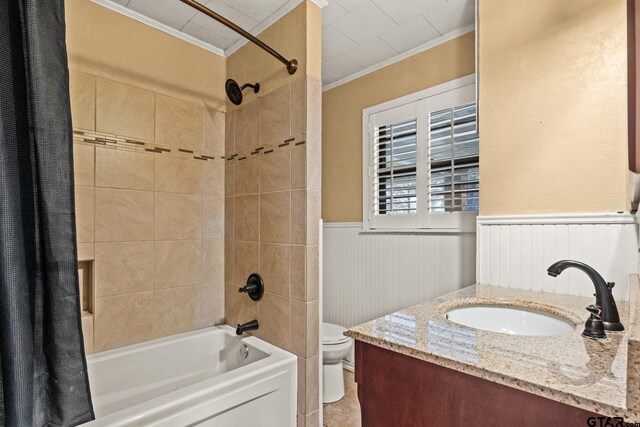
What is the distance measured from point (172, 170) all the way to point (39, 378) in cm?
135

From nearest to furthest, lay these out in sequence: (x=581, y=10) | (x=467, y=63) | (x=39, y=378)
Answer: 1. (x=39, y=378)
2. (x=581, y=10)
3. (x=467, y=63)

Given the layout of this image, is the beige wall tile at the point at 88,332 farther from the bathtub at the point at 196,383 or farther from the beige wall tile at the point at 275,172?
the beige wall tile at the point at 275,172

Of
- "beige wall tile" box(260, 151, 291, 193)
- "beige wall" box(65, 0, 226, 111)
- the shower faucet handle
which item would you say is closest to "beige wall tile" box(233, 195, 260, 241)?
"beige wall tile" box(260, 151, 291, 193)

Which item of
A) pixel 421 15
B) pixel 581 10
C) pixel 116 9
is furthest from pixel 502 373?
pixel 116 9

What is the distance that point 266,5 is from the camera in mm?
1731

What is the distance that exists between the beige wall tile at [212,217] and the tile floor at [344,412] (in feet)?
4.37

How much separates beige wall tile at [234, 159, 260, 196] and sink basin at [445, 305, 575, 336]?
50.1 inches

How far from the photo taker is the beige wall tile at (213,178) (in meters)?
2.13

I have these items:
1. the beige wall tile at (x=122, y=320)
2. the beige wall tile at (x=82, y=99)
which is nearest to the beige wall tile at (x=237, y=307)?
the beige wall tile at (x=122, y=320)

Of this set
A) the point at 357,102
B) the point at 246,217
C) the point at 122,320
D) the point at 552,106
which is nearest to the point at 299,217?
the point at 246,217

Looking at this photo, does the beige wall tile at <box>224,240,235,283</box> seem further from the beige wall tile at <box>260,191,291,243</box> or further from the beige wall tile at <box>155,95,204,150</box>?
the beige wall tile at <box>155,95,204,150</box>

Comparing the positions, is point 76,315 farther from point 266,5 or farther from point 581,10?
point 581,10

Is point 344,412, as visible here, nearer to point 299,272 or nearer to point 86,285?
point 299,272

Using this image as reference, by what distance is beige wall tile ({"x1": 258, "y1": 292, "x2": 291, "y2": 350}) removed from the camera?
1.68 m
